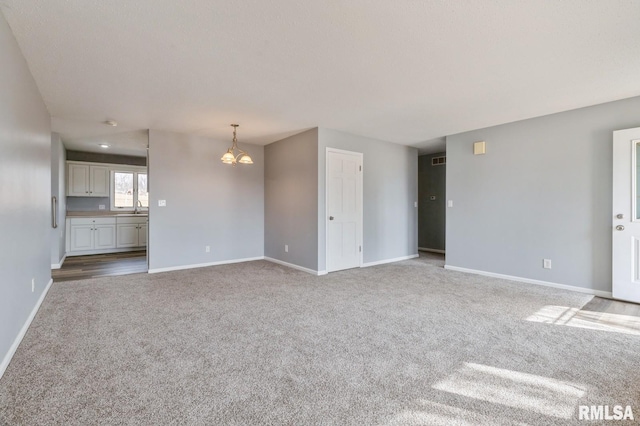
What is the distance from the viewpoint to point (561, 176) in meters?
4.19

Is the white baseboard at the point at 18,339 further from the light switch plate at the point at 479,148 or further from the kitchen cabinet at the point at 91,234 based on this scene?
the light switch plate at the point at 479,148

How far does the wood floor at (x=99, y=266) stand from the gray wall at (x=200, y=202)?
0.76 meters

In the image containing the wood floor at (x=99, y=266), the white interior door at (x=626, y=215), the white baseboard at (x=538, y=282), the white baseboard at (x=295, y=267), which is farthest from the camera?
the white baseboard at (x=295, y=267)

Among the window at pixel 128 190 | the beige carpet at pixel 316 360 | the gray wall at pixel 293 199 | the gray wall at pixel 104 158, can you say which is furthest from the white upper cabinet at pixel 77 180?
the gray wall at pixel 293 199

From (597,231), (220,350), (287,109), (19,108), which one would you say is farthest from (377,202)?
(19,108)

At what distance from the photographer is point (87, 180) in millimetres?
7305

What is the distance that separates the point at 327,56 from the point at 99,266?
5703 millimetres

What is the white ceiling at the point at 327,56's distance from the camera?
6.85 ft

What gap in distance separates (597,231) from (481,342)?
9.15 feet

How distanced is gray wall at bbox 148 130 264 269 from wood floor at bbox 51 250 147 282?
765 millimetres

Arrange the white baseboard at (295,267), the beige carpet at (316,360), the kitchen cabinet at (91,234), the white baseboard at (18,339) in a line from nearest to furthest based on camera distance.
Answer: the beige carpet at (316,360) < the white baseboard at (18,339) < the white baseboard at (295,267) < the kitchen cabinet at (91,234)

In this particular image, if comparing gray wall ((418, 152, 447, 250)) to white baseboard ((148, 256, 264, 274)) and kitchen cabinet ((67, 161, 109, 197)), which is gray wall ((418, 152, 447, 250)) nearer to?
white baseboard ((148, 256, 264, 274))

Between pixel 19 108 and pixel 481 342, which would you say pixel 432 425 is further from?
pixel 19 108

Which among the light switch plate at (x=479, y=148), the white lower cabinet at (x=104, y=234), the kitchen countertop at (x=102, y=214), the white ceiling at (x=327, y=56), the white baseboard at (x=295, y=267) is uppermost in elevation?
the white ceiling at (x=327, y=56)
